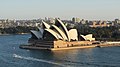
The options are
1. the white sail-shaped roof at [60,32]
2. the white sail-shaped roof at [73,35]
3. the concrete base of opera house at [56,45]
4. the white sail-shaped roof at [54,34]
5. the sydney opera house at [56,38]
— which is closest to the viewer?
the concrete base of opera house at [56,45]

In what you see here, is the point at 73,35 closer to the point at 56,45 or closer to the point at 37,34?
the point at 37,34

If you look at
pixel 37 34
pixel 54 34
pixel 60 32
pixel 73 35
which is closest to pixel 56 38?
pixel 54 34

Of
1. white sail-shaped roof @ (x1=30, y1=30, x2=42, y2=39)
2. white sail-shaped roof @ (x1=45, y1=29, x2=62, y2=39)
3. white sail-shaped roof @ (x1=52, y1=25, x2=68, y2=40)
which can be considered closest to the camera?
white sail-shaped roof @ (x1=45, y1=29, x2=62, y2=39)

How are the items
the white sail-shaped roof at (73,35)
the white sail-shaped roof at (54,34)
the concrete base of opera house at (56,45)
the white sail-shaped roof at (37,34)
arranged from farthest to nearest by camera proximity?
the white sail-shaped roof at (73,35), the white sail-shaped roof at (37,34), the white sail-shaped roof at (54,34), the concrete base of opera house at (56,45)

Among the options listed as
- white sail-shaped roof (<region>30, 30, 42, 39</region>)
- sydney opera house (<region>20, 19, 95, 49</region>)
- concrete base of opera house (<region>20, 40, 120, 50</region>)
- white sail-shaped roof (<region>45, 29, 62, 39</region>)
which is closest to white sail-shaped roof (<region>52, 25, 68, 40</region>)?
sydney opera house (<region>20, 19, 95, 49</region>)

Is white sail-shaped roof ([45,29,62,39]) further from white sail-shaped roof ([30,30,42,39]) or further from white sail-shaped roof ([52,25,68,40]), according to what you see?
white sail-shaped roof ([30,30,42,39])

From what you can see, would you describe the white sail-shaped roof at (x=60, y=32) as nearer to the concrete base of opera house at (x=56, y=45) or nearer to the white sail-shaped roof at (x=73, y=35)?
the concrete base of opera house at (x=56, y=45)

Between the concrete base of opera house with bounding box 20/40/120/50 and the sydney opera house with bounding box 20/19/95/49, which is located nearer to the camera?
the concrete base of opera house with bounding box 20/40/120/50

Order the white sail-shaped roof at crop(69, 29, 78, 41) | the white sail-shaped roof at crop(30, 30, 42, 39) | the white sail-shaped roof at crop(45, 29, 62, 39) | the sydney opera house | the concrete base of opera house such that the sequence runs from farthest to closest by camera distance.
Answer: the white sail-shaped roof at crop(69, 29, 78, 41), the white sail-shaped roof at crop(30, 30, 42, 39), the white sail-shaped roof at crop(45, 29, 62, 39), the sydney opera house, the concrete base of opera house

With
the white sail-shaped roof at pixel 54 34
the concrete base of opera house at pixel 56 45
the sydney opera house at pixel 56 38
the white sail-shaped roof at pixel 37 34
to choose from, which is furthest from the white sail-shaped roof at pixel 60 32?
the white sail-shaped roof at pixel 37 34
